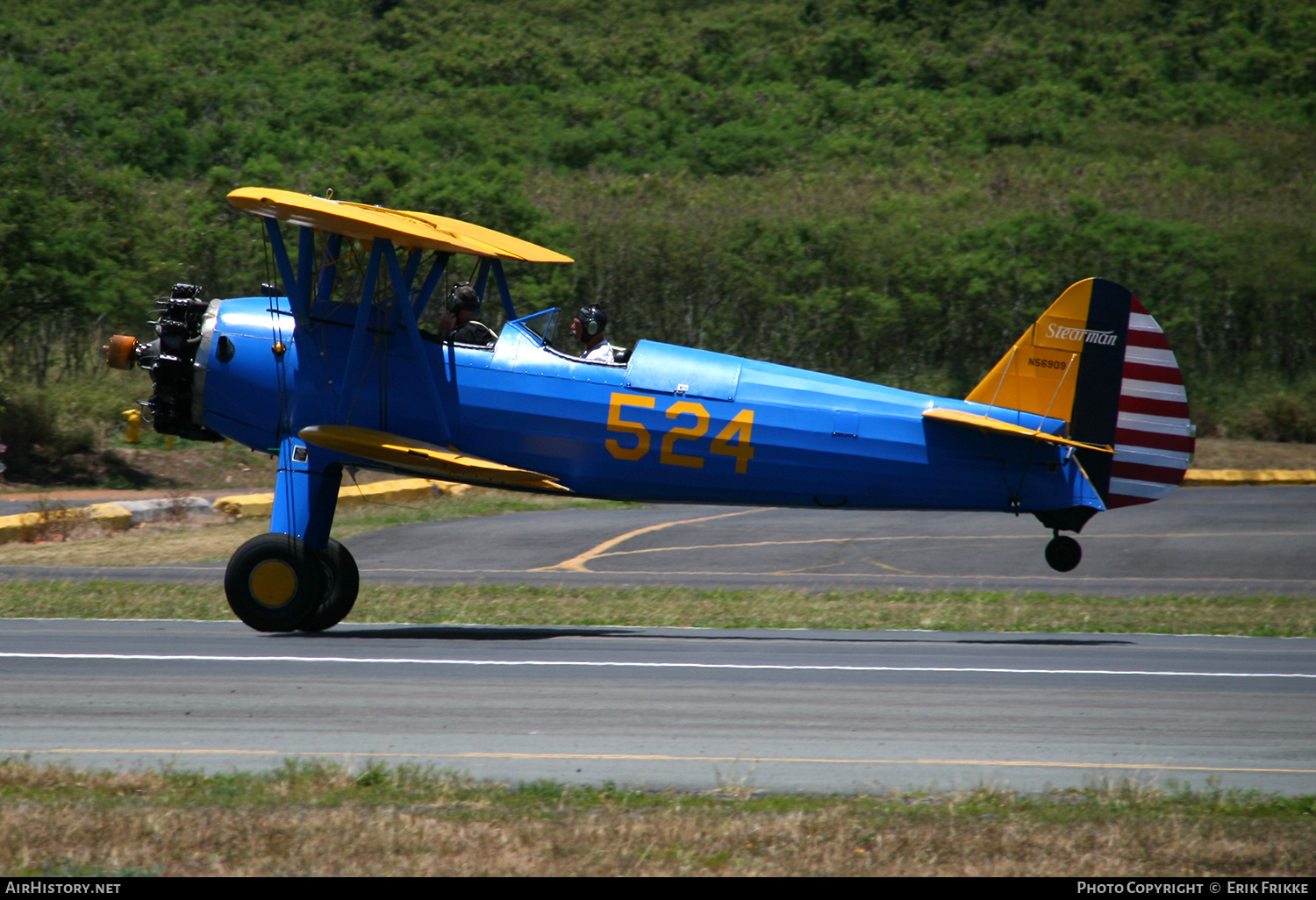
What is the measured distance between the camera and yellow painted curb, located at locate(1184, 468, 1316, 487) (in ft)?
86.8

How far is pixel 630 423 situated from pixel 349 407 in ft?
8.47

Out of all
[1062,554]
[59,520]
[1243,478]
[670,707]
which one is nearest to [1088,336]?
[1062,554]

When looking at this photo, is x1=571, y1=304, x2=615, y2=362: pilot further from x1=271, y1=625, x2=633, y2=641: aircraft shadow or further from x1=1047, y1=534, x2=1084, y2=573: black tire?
x1=1047, y1=534, x2=1084, y2=573: black tire

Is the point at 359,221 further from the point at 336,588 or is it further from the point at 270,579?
the point at 336,588

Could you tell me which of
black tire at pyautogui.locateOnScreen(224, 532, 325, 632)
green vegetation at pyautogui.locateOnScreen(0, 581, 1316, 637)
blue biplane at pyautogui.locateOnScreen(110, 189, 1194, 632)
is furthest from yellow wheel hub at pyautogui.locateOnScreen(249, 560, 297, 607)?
green vegetation at pyautogui.locateOnScreen(0, 581, 1316, 637)

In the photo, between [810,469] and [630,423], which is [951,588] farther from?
[630,423]

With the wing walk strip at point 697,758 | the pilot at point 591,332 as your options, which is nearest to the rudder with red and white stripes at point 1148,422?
the wing walk strip at point 697,758

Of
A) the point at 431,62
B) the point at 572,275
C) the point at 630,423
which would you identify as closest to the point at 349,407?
the point at 630,423

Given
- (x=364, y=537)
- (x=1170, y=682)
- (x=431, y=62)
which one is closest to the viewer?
(x=1170, y=682)

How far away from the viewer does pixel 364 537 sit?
1902 cm

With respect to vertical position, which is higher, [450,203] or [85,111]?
[85,111]

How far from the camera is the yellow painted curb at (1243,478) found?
26469 millimetres

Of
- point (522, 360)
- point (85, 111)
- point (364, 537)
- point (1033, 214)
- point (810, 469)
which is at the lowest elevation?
point (364, 537)

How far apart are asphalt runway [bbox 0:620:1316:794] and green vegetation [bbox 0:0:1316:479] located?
64.7 ft
